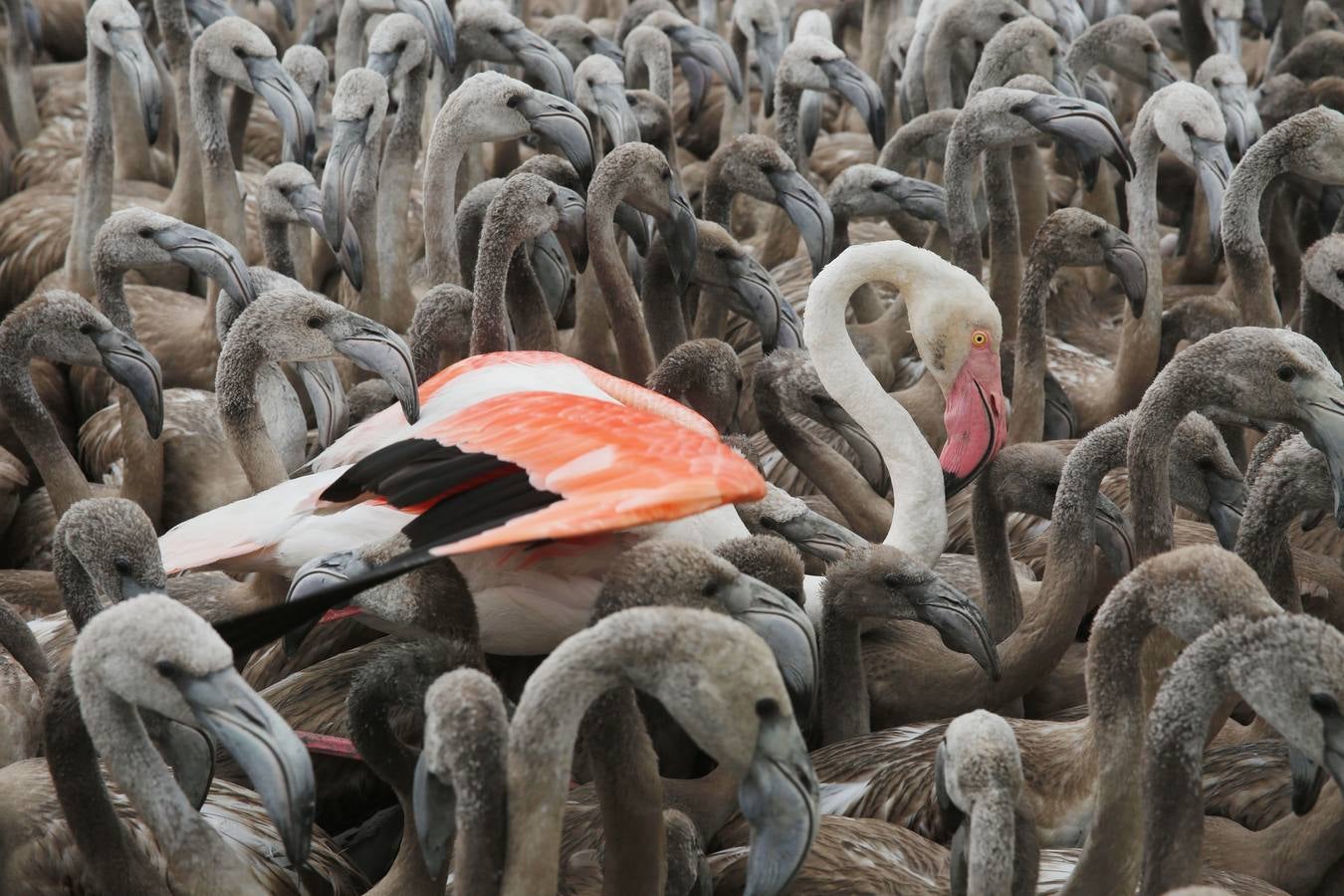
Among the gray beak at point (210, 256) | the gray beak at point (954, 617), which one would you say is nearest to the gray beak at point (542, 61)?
the gray beak at point (210, 256)

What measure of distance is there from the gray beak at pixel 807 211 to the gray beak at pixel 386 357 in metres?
2.02

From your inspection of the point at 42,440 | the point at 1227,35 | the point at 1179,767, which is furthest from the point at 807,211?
the point at 1179,767

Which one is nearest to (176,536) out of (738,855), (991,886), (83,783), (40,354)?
(40,354)

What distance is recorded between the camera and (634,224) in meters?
6.93

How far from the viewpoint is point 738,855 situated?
13.9ft

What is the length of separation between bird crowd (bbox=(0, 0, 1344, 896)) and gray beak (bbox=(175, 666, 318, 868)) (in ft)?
0.03

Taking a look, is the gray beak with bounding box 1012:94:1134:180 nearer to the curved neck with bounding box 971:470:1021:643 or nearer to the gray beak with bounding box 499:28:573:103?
the curved neck with bounding box 971:470:1021:643

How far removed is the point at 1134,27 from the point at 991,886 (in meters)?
6.15

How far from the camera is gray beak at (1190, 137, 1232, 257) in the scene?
271 inches

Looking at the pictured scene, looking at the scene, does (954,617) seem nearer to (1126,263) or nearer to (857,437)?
(857,437)

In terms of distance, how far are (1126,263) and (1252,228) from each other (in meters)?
0.53

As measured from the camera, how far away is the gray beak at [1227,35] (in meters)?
9.09

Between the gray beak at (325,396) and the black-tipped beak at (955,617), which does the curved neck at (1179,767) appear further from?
the gray beak at (325,396)

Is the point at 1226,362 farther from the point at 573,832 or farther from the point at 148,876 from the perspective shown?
the point at 148,876
